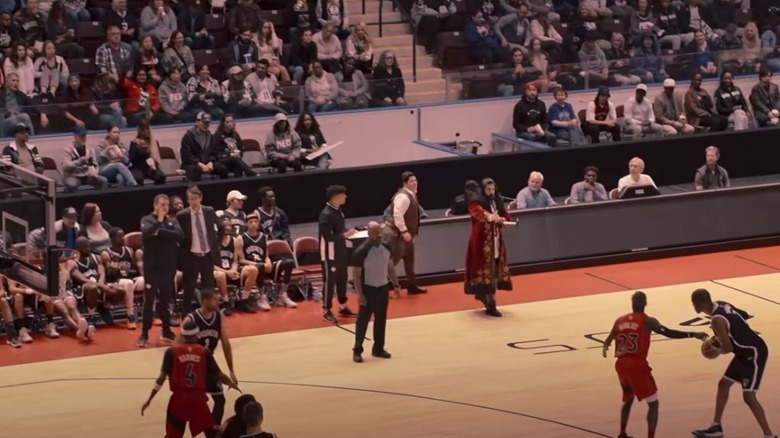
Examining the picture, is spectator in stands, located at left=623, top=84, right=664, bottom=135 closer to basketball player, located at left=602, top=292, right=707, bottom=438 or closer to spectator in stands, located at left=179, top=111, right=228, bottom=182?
spectator in stands, located at left=179, top=111, right=228, bottom=182

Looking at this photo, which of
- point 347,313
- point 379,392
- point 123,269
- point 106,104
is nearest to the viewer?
point 379,392

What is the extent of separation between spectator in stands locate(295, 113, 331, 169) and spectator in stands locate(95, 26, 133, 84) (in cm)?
287

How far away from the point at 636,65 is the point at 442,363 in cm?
1203

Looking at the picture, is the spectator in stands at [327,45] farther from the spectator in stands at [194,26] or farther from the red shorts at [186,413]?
the red shorts at [186,413]

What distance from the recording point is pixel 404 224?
70.7 feet

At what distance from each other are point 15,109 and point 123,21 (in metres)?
3.30

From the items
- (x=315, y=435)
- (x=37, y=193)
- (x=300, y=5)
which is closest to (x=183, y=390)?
(x=315, y=435)

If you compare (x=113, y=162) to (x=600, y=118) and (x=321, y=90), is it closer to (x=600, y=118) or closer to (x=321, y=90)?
(x=321, y=90)

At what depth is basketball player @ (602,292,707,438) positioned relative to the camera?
15.3m

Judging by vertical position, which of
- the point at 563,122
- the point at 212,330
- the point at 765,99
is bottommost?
the point at 212,330

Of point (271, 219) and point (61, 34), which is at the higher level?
point (61, 34)

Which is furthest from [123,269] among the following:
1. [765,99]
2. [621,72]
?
[765,99]

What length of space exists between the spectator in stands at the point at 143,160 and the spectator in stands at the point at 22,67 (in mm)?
1893

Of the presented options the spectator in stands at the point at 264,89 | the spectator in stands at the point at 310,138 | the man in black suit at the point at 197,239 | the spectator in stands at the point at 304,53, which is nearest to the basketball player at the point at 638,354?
the man in black suit at the point at 197,239
